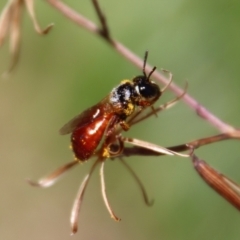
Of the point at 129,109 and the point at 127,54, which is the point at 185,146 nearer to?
the point at 129,109

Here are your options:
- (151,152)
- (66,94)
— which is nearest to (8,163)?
(66,94)

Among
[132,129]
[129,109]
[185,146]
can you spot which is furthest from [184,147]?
[132,129]

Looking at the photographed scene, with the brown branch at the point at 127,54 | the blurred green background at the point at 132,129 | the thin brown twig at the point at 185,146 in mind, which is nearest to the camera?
the thin brown twig at the point at 185,146

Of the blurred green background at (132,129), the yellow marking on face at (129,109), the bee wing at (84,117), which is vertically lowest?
the blurred green background at (132,129)

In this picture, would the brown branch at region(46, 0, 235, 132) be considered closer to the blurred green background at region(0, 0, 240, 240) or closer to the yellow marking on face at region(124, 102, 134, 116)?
the yellow marking on face at region(124, 102, 134, 116)

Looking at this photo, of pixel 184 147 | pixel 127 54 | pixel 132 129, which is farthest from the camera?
pixel 132 129

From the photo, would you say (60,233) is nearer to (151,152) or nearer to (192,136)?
(192,136)

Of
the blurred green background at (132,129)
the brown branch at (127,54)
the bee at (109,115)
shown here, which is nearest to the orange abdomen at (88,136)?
the bee at (109,115)

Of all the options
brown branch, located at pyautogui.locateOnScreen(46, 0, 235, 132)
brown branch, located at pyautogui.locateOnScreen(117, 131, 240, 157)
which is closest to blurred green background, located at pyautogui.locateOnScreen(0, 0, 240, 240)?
brown branch, located at pyautogui.locateOnScreen(46, 0, 235, 132)

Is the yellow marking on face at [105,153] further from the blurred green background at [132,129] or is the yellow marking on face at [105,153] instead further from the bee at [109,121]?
the blurred green background at [132,129]
